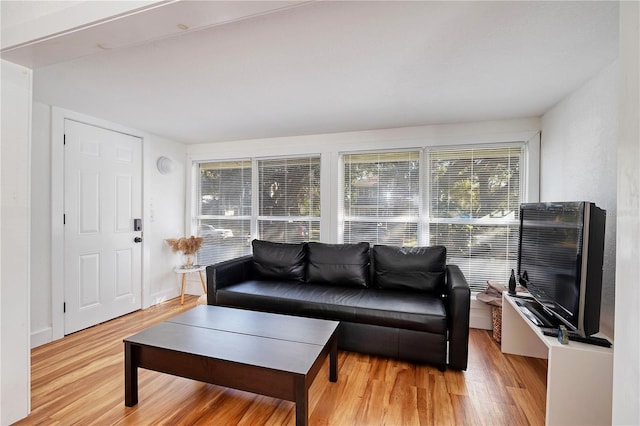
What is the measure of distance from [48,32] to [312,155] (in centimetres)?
264

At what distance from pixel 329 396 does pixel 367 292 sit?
3.39ft

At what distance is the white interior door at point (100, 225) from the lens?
2.81 m

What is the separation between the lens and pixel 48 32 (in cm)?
131

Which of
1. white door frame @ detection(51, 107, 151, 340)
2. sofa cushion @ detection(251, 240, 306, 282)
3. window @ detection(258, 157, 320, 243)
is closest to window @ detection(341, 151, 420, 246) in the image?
window @ detection(258, 157, 320, 243)

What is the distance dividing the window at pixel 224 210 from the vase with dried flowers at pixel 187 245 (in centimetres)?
32


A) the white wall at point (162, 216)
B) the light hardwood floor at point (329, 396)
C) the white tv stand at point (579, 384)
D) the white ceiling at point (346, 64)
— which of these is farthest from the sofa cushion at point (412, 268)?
the white wall at point (162, 216)

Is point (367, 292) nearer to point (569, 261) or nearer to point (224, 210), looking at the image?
point (569, 261)

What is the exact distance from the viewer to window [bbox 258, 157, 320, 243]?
370 centimetres

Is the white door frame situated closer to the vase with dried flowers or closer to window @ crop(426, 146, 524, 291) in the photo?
the vase with dried flowers

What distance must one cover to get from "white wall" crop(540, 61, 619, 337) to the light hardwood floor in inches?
30.5

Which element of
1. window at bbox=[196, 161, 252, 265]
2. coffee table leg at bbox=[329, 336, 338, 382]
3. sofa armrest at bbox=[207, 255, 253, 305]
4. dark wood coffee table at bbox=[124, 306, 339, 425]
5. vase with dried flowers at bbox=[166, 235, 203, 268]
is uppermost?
window at bbox=[196, 161, 252, 265]

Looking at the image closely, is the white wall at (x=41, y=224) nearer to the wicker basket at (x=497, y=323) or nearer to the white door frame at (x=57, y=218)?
the white door frame at (x=57, y=218)

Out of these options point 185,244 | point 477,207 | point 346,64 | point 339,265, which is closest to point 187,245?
point 185,244

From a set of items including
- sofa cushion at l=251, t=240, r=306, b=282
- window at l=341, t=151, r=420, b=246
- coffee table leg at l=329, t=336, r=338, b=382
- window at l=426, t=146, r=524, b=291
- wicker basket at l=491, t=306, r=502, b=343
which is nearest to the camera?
coffee table leg at l=329, t=336, r=338, b=382
